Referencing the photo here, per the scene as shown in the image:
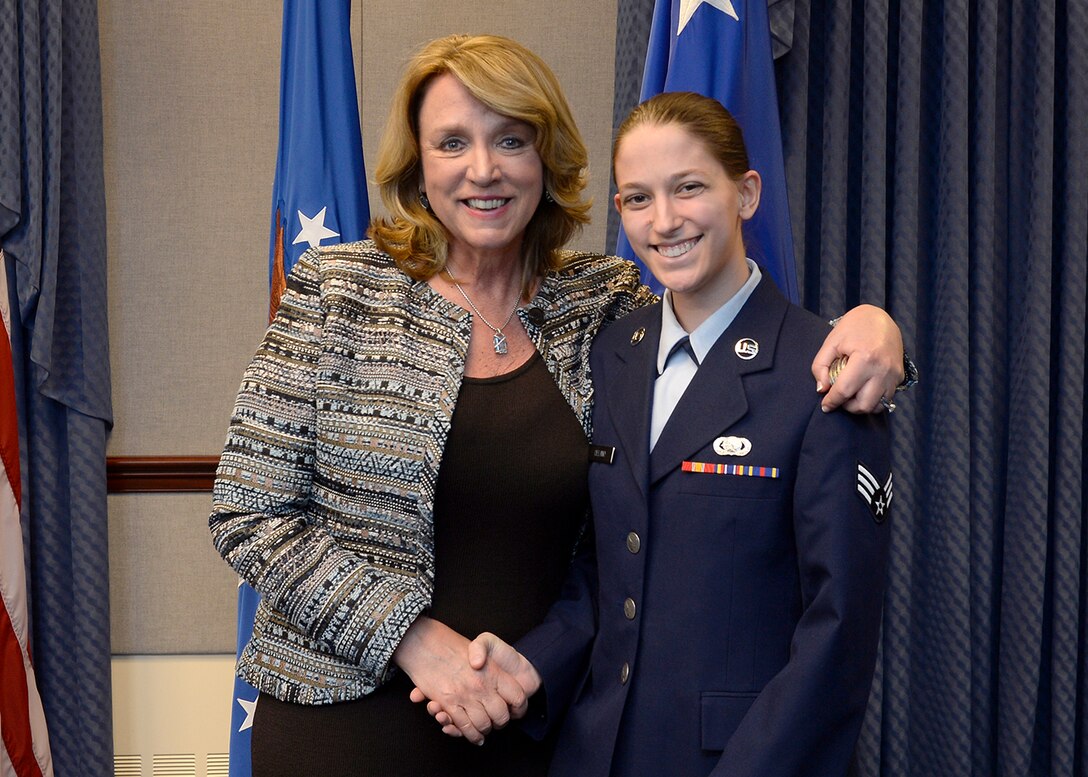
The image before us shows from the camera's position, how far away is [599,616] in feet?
5.08

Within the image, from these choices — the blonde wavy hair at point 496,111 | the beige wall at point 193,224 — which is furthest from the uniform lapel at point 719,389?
the beige wall at point 193,224

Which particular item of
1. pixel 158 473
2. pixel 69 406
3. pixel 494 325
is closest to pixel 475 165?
pixel 494 325

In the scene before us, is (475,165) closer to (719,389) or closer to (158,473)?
(719,389)

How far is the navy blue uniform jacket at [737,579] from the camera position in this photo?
126 centimetres

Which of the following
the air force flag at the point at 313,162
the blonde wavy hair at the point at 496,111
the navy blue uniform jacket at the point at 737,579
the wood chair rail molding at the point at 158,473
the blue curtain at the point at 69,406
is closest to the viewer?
the navy blue uniform jacket at the point at 737,579

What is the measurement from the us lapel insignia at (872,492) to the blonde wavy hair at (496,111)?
70 cm

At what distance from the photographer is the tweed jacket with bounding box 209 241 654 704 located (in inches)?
58.7

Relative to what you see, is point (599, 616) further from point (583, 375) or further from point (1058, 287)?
point (1058, 287)

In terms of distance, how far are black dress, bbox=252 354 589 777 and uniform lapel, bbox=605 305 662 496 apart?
98 mm

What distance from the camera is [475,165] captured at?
1619mm

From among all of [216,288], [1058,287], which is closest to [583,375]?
[216,288]

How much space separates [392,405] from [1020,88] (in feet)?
6.87

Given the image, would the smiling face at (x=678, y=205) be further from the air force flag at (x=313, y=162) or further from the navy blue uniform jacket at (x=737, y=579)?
the air force flag at (x=313, y=162)

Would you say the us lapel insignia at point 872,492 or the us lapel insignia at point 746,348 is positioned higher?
the us lapel insignia at point 746,348
